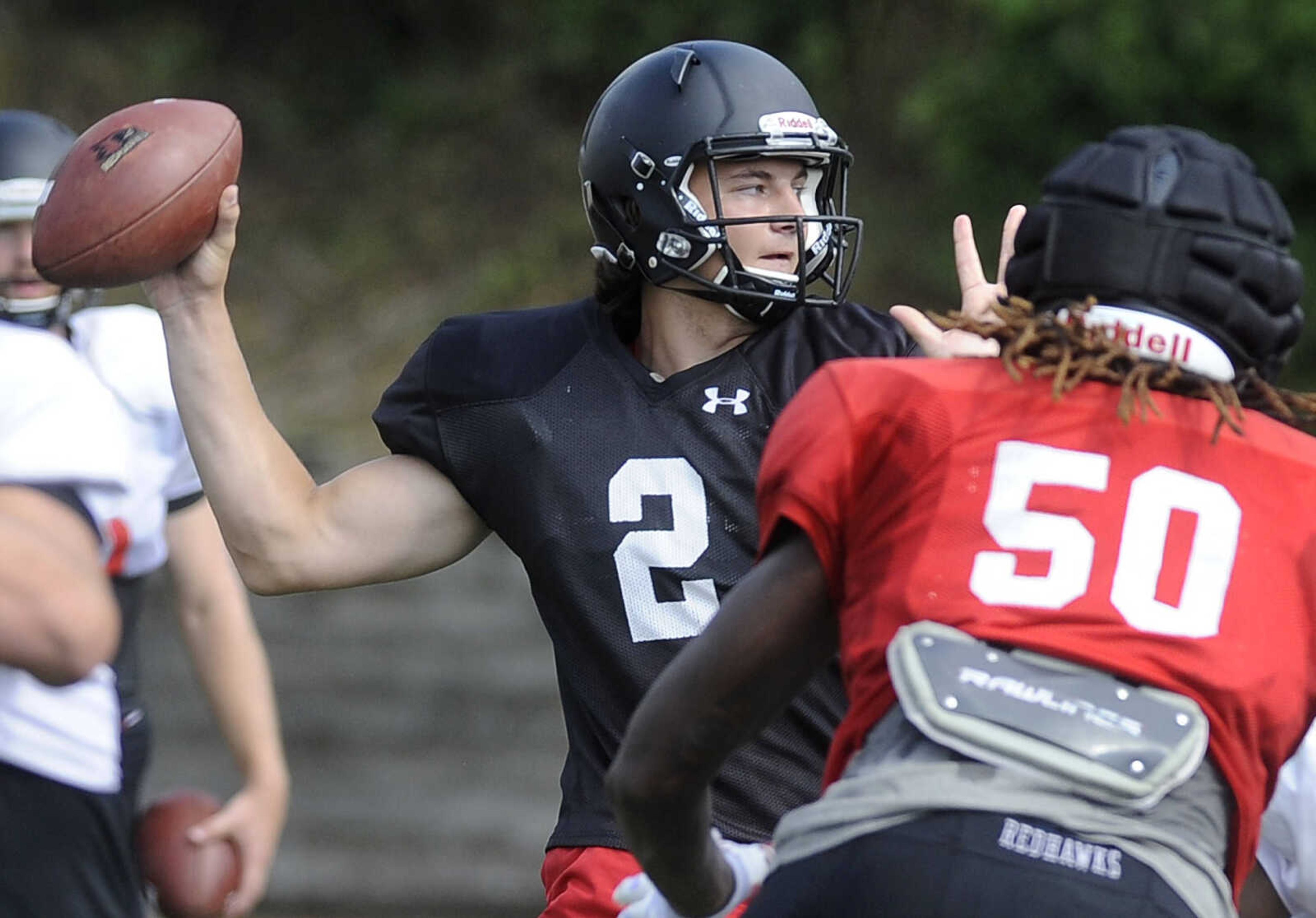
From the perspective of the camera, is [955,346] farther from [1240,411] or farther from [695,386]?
[1240,411]

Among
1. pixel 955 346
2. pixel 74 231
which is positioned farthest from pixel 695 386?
pixel 74 231

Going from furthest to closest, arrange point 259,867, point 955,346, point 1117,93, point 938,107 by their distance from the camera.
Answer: point 938,107, point 1117,93, point 259,867, point 955,346

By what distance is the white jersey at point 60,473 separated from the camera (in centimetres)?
341

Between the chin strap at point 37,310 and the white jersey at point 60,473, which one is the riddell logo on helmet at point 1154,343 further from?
the chin strap at point 37,310

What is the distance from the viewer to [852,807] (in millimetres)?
1922

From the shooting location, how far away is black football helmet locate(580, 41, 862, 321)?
3133 mm

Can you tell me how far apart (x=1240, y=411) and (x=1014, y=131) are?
16.4ft

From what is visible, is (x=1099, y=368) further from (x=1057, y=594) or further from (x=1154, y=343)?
(x=1057, y=594)

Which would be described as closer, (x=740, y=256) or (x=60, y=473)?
(x=740, y=256)

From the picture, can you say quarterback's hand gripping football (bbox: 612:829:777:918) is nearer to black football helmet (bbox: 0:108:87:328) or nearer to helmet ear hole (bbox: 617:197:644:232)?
helmet ear hole (bbox: 617:197:644:232)

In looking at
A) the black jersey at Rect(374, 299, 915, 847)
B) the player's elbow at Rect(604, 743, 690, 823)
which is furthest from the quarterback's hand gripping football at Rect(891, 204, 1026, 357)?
the player's elbow at Rect(604, 743, 690, 823)

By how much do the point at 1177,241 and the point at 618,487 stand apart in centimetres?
122

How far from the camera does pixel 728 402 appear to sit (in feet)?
10.2

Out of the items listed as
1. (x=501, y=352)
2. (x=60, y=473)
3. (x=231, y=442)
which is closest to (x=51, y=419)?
(x=60, y=473)
